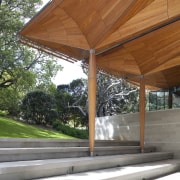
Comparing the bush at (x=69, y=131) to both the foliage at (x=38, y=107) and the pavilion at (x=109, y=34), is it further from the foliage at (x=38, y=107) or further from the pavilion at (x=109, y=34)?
the pavilion at (x=109, y=34)

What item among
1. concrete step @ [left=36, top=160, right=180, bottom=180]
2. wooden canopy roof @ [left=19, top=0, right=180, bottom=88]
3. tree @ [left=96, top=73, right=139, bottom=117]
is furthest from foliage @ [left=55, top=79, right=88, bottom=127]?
concrete step @ [left=36, top=160, right=180, bottom=180]

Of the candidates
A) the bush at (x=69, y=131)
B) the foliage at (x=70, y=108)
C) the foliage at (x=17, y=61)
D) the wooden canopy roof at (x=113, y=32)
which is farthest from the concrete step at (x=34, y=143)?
the foliage at (x=70, y=108)

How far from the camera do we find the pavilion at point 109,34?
5.55 meters

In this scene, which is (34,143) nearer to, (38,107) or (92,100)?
(92,100)

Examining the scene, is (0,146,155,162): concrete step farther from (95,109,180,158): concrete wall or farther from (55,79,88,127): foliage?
(55,79,88,127): foliage

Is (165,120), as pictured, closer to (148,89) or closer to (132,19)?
(148,89)

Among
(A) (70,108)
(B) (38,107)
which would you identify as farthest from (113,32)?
(A) (70,108)

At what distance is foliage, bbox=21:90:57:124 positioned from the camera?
45.6 feet

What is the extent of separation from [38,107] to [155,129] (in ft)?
21.9

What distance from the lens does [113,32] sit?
6172mm

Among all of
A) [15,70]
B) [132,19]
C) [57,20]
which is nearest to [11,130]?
[15,70]

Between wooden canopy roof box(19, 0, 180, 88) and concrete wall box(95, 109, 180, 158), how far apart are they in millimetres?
1523

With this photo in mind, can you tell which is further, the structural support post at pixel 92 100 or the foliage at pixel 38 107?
the foliage at pixel 38 107

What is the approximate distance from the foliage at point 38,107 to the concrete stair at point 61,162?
25.8 feet
